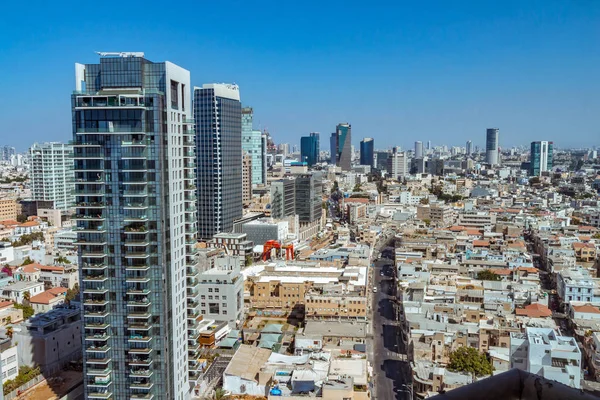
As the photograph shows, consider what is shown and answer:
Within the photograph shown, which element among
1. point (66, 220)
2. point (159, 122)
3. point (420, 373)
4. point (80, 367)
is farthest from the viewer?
point (66, 220)

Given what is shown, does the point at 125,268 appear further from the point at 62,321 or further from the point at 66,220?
the point at 66,220

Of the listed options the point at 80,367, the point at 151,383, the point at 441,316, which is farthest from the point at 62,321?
the point at 441,316

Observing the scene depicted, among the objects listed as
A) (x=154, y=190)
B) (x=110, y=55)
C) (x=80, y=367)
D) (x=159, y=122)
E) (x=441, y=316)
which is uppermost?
(x=110, y=55)

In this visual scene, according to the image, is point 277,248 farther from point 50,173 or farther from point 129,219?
point 50,173

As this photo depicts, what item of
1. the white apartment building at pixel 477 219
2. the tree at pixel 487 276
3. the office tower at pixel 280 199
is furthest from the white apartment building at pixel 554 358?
the white apartment building at pixel 477 219

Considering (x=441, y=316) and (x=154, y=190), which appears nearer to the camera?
Answer: (x=154, y=190)

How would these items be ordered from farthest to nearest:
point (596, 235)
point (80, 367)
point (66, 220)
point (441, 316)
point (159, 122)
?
1. point (66, 220)
2. point (596, 235)
3. point (441, 316)
4. point (80, 367)
5. point (159, 122)

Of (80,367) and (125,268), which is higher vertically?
(125,268)

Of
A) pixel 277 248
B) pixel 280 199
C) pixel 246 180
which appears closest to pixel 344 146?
pixel 246 180
